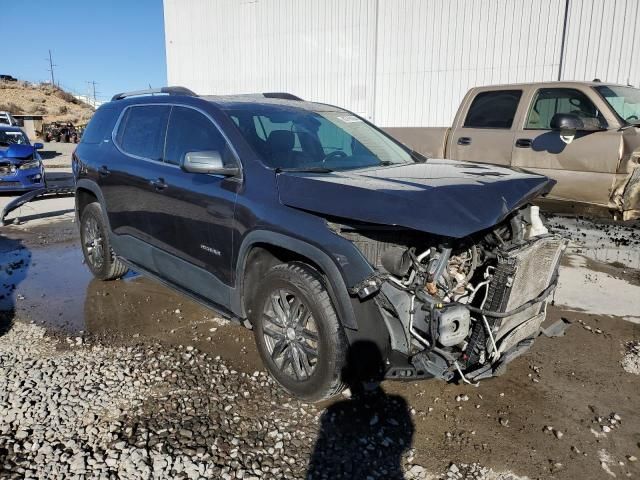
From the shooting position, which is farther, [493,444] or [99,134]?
[99,134]

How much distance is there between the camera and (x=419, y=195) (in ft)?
8.36

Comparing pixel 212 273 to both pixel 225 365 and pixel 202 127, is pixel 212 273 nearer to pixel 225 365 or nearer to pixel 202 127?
pixel 225 365

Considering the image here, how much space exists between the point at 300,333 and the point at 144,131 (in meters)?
2.52

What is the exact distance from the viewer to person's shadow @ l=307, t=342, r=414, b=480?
2.59 metres

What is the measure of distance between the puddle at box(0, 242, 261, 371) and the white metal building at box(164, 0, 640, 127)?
36.5 ft

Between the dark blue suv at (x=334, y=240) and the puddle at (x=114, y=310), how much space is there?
46 centimetres

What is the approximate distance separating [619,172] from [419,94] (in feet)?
31.3

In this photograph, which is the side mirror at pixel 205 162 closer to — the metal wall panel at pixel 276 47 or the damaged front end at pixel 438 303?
the damaged front end at pixel 438 303

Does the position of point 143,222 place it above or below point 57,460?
above

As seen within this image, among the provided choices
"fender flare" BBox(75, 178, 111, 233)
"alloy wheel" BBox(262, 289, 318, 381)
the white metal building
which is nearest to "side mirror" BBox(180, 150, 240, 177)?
"alloy wheel" BBox(262, 289, 318, 381)

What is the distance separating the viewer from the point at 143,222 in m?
4.35

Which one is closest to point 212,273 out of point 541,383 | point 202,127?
point 202,127

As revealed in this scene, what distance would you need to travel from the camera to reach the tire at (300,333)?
9.36 feet

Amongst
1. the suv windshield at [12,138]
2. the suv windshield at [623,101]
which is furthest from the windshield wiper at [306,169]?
the suv windshield at [12,138]
